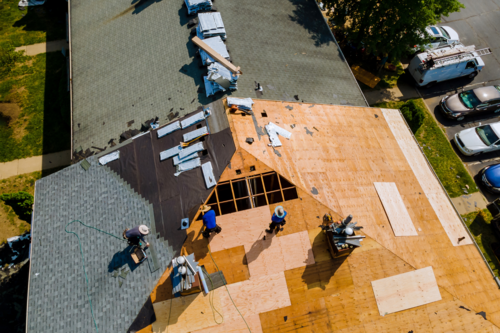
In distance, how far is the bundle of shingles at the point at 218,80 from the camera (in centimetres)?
1809

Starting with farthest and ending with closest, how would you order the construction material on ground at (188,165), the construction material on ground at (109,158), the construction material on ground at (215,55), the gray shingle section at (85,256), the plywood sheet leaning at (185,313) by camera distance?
the construction material on ground at (215,55)
the construction material on ground at (109,158)
the construction material on ground at (188,165)
the gray shingle section at (85,256)
the plywood sheet leaning at (185,313)

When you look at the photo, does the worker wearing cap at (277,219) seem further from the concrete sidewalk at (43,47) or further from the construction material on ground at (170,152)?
the concrete sidewalk at (43,47)

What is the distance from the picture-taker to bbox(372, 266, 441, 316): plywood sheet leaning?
14.0 metres

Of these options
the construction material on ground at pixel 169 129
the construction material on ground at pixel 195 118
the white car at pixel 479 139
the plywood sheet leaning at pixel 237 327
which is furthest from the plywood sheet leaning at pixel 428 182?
the construction material on ground at pixel 169 129

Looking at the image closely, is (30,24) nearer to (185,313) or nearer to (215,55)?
(215,55)

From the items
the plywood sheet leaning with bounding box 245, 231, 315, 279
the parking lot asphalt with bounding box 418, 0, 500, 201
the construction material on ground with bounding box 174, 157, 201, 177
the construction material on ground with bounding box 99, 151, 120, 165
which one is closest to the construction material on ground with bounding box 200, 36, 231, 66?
the construction material on ground with bounding box 174, 157, 201, 177

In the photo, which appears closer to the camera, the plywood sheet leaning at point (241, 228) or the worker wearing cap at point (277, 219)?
the worker wearing cap at point (277, 219)

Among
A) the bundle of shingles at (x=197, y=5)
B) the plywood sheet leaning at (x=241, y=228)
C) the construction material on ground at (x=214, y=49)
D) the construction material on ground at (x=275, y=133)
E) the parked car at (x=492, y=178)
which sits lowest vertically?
the parked car at (x=492, y=178)

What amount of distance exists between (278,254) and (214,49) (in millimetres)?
14593

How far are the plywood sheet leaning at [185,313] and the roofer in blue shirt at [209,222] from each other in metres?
2.86

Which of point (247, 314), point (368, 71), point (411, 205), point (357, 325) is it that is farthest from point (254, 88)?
point (368, 71)

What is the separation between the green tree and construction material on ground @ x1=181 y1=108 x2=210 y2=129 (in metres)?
18.2

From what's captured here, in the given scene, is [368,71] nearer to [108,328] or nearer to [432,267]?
[432,267]

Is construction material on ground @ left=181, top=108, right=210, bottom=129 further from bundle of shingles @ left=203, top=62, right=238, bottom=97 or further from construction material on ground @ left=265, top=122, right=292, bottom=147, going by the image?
construction material on ground @ left=265, top=122, right=292, bottom=147
